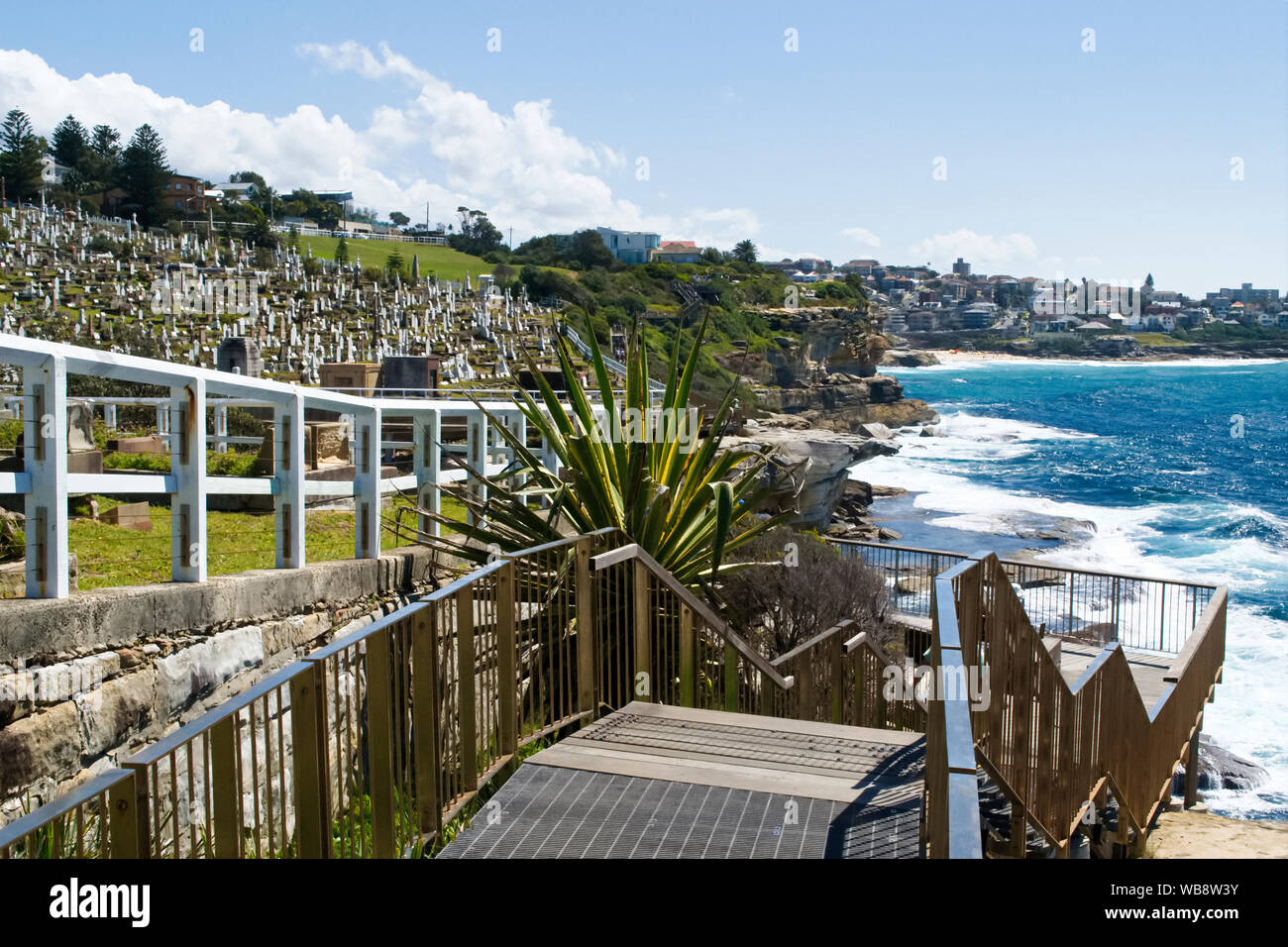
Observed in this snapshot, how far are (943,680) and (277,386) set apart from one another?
16.4ft

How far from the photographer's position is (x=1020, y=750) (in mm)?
5387

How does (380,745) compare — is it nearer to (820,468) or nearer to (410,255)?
(820,468)

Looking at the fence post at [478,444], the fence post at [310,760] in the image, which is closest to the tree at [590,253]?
the fence post at [478,444]

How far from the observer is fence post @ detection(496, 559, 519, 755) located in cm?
522

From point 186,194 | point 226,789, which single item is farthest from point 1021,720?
point 186,194

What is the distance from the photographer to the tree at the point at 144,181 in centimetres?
9281

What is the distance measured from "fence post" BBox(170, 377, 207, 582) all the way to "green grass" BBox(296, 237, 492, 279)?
86330mm

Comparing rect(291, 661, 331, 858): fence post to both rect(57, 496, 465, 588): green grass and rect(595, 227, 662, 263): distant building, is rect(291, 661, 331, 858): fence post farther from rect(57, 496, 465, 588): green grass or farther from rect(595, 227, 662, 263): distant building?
rect(595, 227, 662, 263): distant building

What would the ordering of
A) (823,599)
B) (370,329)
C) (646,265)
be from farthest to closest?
(646,265), (370,329), (823,599)

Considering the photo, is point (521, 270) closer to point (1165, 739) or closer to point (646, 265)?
point (646, 265)

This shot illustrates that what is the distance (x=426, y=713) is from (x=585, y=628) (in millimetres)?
1925

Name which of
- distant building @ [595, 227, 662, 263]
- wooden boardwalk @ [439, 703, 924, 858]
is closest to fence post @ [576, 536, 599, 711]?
wooden boardwalk @ [439, 703, 924, 858]
